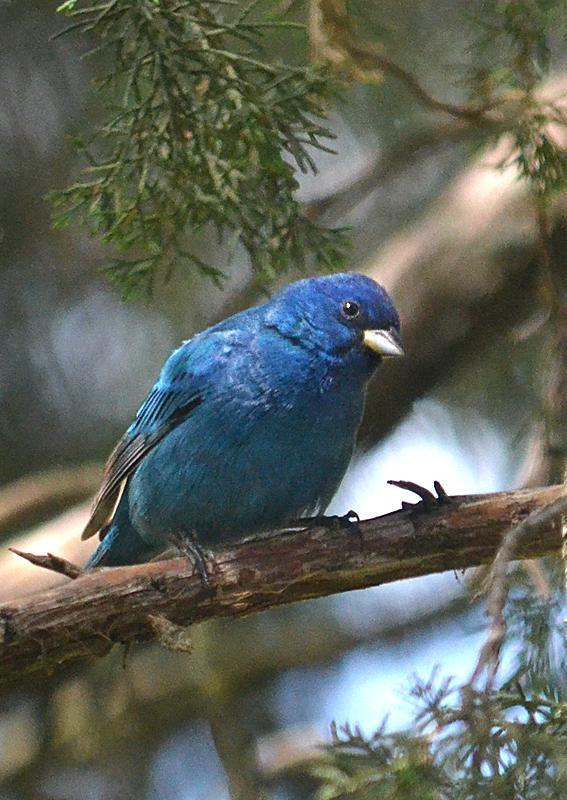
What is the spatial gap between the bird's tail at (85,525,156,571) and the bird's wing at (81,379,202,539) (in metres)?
0.07

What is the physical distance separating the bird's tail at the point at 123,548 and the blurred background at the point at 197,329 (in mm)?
523

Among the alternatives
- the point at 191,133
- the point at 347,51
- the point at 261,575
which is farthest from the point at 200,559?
the point at 347,51

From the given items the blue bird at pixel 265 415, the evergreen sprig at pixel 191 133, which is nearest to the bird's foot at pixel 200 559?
the blue bird at pixel 265 415

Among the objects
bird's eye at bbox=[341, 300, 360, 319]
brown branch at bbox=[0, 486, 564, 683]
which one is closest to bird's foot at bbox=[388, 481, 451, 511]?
brown branch at bbox=[0, 486, 564, 683]

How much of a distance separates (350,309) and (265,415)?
471mm

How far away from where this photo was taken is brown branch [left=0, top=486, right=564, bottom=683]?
134 inches

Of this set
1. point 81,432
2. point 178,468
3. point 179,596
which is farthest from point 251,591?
point 81,432

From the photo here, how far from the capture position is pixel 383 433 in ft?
18.5

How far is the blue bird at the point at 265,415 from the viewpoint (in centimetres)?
408

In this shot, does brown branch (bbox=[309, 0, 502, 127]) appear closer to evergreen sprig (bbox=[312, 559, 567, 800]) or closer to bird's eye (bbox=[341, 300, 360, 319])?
bird's eye (bbox=[341, 300, 360, 319])

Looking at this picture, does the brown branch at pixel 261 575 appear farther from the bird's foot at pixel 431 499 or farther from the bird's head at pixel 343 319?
the bird's head at pixel 343 319

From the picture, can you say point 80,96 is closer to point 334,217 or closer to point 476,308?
point 334,217

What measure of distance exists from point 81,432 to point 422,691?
3625 mm

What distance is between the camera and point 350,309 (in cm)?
423
